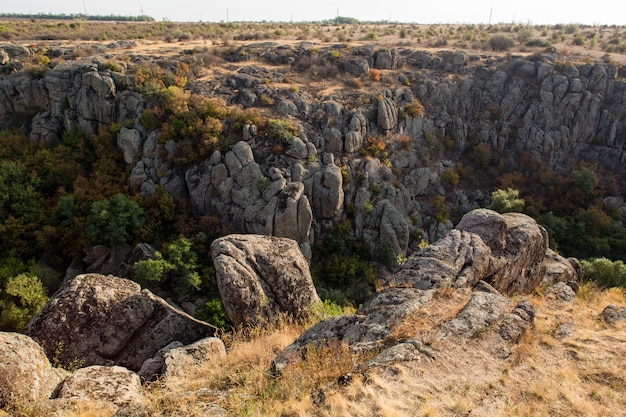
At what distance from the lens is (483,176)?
36.2m

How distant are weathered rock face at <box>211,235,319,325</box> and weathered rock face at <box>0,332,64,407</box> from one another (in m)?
4.58

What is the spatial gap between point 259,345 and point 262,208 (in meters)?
15.7

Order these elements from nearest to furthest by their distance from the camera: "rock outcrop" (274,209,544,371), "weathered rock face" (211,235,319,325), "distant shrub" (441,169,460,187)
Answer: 1. "rock outcrop" (274,209,544,371)
2. "weathered rock face" (211,235,319,325)
3. "distant shrub" (441,169,460,187)

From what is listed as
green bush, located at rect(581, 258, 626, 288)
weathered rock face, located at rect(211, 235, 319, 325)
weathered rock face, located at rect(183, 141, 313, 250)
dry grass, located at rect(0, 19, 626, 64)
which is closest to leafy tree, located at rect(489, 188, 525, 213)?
green bush, located at rect(581, 258, 626, 288)

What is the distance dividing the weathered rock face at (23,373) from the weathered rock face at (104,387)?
0.39 m

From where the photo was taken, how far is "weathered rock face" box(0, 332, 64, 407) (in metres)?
7.25

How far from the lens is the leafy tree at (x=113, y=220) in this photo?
22578mm

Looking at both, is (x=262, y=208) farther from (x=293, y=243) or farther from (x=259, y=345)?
(x=259, y=345)

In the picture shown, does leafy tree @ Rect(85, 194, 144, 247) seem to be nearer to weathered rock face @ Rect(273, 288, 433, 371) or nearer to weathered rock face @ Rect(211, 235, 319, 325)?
weathered rock face @ Rect(211, 235, 319, 325)

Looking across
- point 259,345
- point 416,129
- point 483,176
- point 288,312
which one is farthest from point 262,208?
point 483,176

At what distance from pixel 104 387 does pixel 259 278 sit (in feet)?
16.6

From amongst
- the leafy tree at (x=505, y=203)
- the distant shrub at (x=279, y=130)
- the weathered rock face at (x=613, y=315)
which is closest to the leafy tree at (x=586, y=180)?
the leafy tree at (x=505, y=203)

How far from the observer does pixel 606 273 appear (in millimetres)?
20484

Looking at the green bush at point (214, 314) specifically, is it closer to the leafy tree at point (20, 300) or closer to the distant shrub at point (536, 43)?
the leafy tree at point (20, 300)
